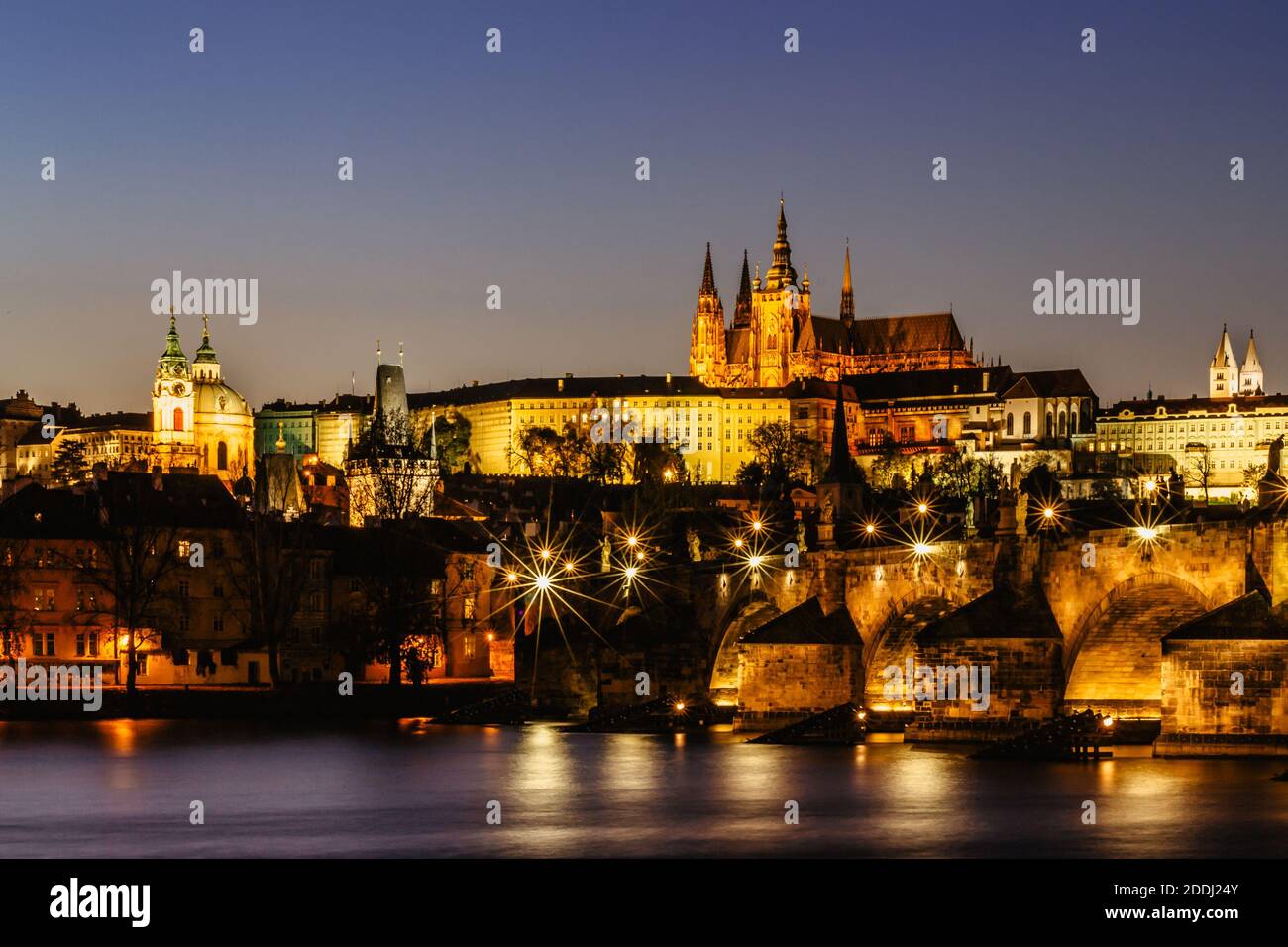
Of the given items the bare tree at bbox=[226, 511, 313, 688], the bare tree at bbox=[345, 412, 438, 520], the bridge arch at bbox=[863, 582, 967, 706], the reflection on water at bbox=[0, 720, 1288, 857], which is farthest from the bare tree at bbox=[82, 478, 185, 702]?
the bridge arch at bbox=[863, 582, 967, 706]

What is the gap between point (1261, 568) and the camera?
172 feet

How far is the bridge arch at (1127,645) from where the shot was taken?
187 feet

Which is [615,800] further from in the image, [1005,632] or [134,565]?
[134,565]

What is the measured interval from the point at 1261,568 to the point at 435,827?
61.0ft

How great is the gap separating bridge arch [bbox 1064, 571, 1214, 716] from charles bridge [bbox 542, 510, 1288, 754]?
5cm

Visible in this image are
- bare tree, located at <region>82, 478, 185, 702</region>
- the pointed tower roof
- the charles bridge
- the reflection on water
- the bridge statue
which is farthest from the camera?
the pointed tower roof

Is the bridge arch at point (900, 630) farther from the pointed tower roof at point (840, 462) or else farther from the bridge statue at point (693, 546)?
the pointed tower roof at point (840, 462)

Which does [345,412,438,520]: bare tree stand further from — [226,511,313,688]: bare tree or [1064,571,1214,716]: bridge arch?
[1064,571,1214,716]: bridge arch

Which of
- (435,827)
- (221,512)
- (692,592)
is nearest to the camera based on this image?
(435,827)

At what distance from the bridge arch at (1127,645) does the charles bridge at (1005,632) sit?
48 millimetres

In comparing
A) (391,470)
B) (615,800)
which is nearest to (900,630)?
(615,800)

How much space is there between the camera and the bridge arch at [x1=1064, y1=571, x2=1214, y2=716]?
5697 cm
